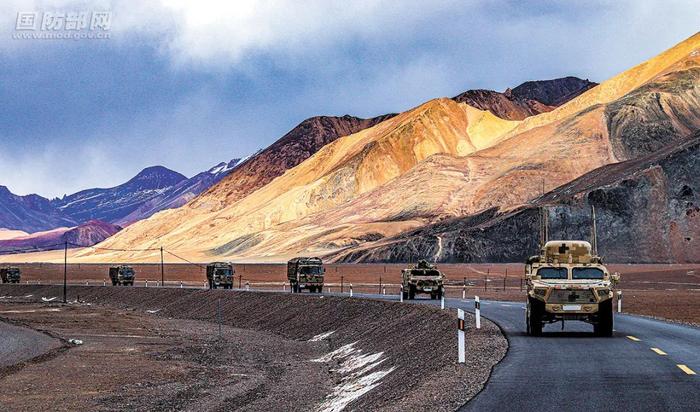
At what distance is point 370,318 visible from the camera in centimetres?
5347

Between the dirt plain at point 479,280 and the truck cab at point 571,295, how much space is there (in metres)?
20.4

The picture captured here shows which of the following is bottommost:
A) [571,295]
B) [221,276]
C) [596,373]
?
[596,373]

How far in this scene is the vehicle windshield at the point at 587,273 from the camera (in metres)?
30.2

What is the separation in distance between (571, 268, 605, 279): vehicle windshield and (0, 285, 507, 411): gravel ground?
115 inches

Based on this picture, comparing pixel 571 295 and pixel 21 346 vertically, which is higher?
pixel 571 295

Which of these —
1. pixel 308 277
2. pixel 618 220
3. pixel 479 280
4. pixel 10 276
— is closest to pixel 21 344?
pixel 308 277

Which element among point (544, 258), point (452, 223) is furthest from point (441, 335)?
point (452, 223)

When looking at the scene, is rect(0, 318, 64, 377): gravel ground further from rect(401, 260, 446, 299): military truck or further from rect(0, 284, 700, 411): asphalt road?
rect(0, 284, 700, 411): asphalt road

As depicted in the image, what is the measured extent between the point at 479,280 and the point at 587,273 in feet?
283

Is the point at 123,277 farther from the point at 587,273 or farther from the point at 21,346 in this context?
the point at 587,273

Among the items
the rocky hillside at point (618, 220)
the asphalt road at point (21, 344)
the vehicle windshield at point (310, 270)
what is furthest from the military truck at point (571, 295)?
the rocky hillside at point (618, 220)

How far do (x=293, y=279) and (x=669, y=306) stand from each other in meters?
35.3

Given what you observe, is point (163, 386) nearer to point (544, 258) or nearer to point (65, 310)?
point (544, 258)

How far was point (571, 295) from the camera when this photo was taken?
96.5ft
